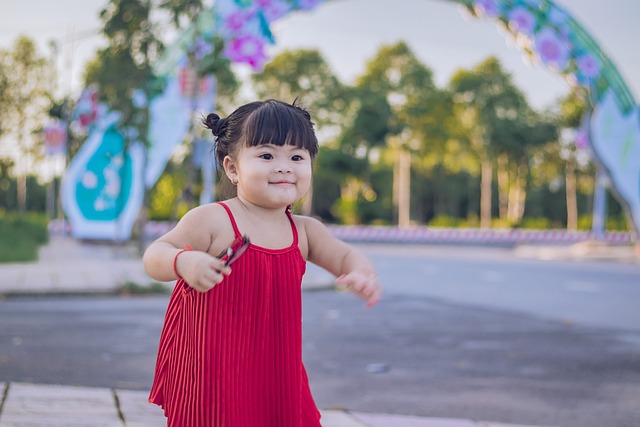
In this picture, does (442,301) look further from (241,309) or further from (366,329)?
(241,309)

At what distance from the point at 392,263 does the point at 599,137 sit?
19.7 ft

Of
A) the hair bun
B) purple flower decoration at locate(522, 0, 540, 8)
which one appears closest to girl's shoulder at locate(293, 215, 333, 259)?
the hair bun

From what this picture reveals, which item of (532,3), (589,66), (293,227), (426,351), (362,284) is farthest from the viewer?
(589,66)

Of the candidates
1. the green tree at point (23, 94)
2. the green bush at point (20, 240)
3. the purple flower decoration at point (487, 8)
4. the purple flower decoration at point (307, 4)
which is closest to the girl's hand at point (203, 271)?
the green bush at point (20, 240)

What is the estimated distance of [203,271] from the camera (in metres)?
2.45

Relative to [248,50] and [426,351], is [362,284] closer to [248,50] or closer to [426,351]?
[426,351]

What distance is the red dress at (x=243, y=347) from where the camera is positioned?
272 centimetres

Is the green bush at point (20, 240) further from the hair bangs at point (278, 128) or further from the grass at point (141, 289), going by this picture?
the hair bangs at point (278, 128)

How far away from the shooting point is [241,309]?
8.95 feet

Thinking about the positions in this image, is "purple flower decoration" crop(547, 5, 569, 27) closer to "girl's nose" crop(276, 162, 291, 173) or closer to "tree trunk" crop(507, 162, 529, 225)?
"girl's nose" crop(276, 162, 291, 173)

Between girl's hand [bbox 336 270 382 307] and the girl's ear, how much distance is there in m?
0.47

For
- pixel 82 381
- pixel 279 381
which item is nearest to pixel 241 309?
pixel 279 381

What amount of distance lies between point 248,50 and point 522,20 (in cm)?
691

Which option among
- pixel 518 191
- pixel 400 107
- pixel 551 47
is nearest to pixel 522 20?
pixel 551 47
